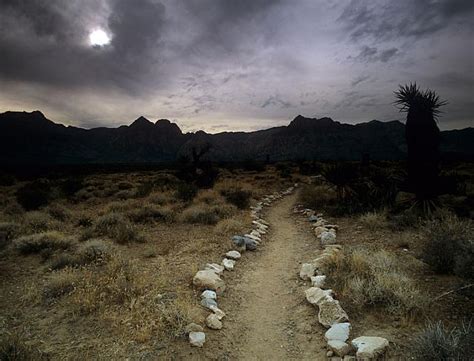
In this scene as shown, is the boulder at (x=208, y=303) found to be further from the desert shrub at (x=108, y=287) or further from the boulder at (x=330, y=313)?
the boulder at (x=330, y=313)

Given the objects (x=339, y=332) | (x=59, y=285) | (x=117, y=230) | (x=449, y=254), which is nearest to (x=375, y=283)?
(x=339, y=332)

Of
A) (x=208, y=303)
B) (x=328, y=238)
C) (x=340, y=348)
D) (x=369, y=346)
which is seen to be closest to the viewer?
(x=369, y=346)

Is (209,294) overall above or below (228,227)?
below

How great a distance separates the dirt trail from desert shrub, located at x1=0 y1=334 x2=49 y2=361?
224 cm

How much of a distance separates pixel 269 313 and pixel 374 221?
6.32 meters

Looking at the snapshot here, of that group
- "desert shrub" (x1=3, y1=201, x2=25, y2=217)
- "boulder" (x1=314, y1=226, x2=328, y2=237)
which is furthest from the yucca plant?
"desert shrub" (x1=3, y1=201, x2=25, y2=217)

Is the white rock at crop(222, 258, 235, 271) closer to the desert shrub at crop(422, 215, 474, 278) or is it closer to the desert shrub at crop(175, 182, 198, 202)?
the desert shrub at crop(422, 215, 474, 278)

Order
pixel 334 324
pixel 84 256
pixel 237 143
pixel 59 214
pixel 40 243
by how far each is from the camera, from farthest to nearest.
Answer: pixel 237 143 → pixel 59 214 → pixel 40 243 → pixel 84 256 → pixel 334 324

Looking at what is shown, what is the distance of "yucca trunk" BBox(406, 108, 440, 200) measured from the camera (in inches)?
423

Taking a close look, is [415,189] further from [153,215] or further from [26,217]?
[26,217]

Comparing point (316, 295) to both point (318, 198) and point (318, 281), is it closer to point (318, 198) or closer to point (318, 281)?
point (318, 281)

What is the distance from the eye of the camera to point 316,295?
17.9 feet

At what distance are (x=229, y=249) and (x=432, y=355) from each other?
5621 millimetres

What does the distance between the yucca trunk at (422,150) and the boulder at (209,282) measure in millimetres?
8685
